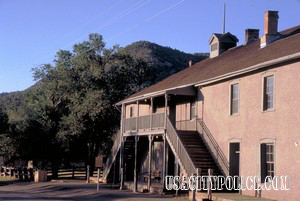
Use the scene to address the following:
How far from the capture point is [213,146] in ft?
81.1

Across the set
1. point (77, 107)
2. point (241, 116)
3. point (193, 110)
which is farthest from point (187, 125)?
point (77, 107)

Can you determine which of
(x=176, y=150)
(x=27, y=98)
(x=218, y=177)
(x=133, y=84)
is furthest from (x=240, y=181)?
(x=27, y=98)

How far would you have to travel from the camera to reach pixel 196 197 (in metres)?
21.6

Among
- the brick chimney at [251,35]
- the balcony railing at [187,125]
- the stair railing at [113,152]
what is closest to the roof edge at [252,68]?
the balcony railing at [187,125]

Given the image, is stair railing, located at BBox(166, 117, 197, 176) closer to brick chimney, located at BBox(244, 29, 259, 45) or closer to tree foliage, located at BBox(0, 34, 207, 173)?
brick chimney, located at BBox(244, 29, 259, 45)

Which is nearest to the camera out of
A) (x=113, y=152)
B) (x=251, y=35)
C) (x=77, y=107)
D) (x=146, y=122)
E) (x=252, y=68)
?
(x=252, y=68)

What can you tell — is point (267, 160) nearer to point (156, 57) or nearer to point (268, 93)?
point (268, 93)

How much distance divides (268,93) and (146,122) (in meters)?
9.33

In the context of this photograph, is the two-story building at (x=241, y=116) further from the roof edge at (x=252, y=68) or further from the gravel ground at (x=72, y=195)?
the gravel ground at (x=72, y=195)

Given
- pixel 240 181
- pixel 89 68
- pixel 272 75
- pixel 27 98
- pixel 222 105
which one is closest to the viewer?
pixel 272 75

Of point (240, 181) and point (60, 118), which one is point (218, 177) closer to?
point (240, 181)

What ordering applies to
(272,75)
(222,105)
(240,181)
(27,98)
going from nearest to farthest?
(272,75) → (240,181) → (222,105) → (27,98)

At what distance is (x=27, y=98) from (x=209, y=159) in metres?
30.3

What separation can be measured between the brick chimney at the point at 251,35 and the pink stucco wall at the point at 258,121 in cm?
636
